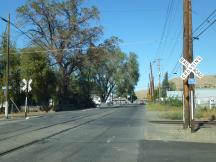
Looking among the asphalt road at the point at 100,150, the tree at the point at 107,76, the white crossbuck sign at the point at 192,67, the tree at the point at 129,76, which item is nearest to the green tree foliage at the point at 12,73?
the tree at the point at 107,76

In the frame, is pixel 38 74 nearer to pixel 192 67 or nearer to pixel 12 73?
pixel 12 73

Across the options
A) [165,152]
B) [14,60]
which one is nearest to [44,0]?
[14,60]

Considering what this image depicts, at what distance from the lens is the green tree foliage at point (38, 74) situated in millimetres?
66688

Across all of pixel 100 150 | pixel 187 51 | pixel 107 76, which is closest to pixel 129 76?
pixel 107 76

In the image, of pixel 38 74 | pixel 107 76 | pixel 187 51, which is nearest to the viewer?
pixel 187 51

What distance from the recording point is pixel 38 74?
67.5m

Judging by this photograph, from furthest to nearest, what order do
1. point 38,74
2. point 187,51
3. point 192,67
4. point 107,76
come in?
1. point 107,76
2. point 38,74
3. point 187,51
4. point 192,67

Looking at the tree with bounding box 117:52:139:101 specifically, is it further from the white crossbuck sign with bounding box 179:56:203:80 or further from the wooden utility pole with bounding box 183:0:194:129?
the white crossbuck sign with bounding box 179:56:203:80

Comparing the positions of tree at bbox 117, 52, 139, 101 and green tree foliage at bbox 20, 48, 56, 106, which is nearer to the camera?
green tree foliage at bbox 20, 48, 56, 106

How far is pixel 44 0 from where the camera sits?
78.1 m

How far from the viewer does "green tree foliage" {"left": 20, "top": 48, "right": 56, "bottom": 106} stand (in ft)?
219

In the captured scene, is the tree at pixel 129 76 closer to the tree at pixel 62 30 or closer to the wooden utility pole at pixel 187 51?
the tree at pixel 62 30

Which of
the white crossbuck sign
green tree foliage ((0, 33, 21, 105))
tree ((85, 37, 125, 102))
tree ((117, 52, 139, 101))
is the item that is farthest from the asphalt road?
tree ((117, 52, 139, 101))

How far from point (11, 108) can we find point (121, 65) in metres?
79.6
